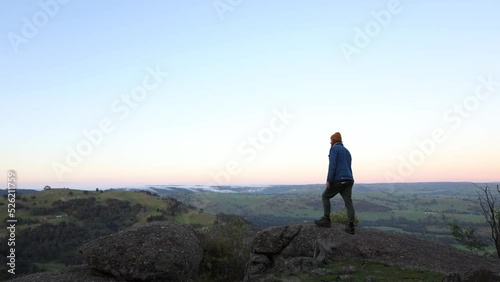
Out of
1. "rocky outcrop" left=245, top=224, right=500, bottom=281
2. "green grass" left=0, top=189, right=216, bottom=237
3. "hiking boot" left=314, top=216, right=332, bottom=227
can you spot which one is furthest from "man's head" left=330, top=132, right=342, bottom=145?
"green grass" left=0, top=189, right=216, bottom=237

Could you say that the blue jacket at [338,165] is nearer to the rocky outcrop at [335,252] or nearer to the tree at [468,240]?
the rocky outcrop at [335,252]

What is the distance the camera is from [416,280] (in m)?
11.2

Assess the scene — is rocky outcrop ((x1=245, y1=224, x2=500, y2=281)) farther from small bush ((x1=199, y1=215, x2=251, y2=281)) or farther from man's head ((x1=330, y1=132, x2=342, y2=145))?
man's head ((x1=330, y1=132, x2=342, y2=145))

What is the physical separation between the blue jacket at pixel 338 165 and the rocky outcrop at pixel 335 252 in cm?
293

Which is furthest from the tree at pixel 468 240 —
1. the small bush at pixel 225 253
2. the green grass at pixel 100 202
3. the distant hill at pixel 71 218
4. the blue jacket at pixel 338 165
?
the green grass at pixel 100 202

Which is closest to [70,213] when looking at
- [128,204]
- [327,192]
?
[128,204]

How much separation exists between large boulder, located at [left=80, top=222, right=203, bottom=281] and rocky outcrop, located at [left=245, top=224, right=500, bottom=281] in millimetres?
2833

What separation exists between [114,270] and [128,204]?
98360 millimetres

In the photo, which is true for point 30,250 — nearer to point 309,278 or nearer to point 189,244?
point 189,244

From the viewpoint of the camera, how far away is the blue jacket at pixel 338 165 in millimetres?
14219

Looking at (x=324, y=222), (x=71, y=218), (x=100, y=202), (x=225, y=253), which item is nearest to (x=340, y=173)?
(x=324, y=222)

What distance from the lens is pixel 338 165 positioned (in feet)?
47.0

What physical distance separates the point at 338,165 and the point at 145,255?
8.72 metres

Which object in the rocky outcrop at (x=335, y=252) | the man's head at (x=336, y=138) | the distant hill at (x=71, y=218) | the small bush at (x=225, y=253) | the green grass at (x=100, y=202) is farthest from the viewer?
the green grass at (x=100, y=202)
